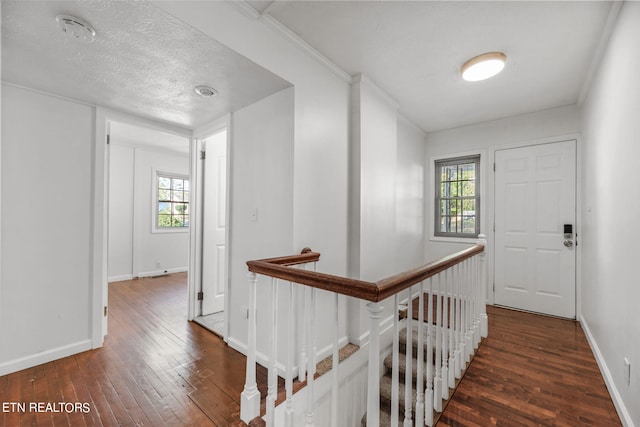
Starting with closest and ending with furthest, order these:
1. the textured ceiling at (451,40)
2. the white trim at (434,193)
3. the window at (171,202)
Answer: the textured ceiling at (451,40)
the white trim at (434,193)
the window at (171,202)

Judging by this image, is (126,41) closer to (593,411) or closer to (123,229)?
(593,411)

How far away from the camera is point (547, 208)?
3320 mm

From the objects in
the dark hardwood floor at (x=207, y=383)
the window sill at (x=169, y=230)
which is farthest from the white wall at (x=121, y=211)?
the dark hardwood floor at (x=207, y=383)

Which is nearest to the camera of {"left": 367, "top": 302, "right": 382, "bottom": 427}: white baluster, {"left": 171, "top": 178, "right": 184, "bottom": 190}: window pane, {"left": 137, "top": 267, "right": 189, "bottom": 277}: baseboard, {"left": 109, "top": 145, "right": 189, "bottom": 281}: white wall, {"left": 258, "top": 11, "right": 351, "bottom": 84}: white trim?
{"left": 367, "top": 302, "right": 382, "bottom": 427}: white baluster

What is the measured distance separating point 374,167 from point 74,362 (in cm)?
309

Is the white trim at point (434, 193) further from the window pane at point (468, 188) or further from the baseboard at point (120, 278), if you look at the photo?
the baseboard at point (120, 278)

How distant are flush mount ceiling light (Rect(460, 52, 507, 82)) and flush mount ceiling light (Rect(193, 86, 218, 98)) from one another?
2153 millimetres

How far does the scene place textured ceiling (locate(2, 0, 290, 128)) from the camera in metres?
1.38

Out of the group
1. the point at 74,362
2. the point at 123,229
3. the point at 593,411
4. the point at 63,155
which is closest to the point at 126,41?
the point at 63,155

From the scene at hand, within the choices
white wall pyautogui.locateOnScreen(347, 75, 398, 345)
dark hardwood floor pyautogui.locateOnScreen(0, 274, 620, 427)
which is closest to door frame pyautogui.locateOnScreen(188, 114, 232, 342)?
dark hardwood floor pyautogui.locateOnScreen(0, 274, 620, 427)

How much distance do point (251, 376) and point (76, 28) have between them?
2169 millimetres

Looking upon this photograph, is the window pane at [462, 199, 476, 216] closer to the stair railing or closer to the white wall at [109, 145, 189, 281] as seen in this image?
the stair railing

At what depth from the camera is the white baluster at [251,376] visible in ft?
5.21

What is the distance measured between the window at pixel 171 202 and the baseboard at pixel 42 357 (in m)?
3.31
